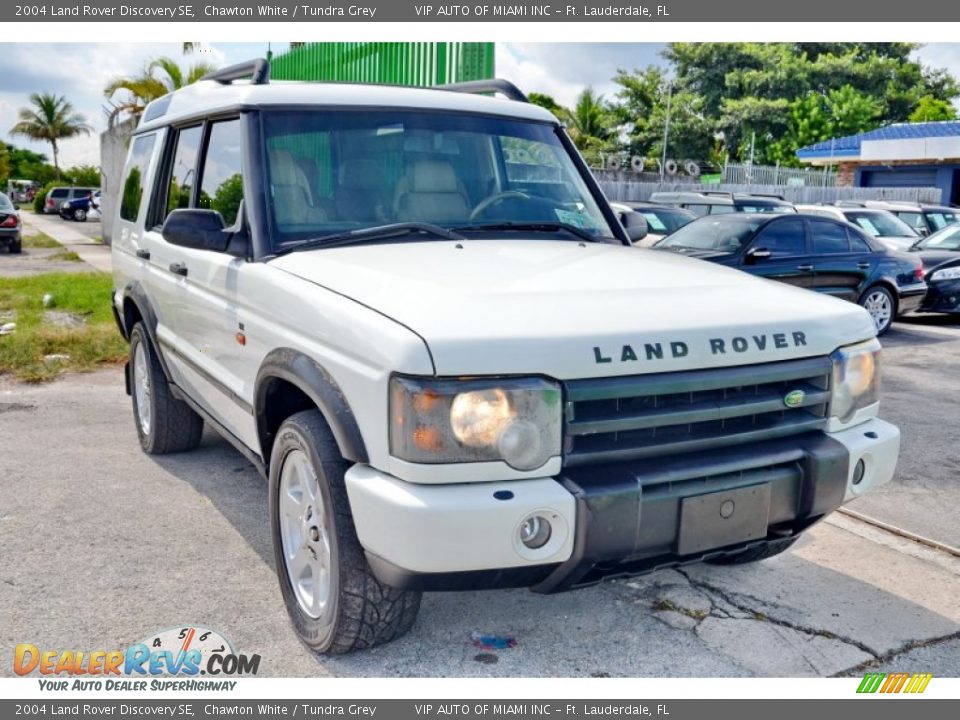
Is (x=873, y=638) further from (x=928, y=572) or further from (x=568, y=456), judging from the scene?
(x=568, y=456)

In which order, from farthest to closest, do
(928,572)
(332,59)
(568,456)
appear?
(332,59) < (928,572) < (568,456)

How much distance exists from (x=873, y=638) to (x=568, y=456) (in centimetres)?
160

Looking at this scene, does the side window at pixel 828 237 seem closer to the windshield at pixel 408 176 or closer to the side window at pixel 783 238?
the side window at pixel 783 238

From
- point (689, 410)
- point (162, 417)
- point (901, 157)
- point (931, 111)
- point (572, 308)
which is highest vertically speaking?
point (931, 111)

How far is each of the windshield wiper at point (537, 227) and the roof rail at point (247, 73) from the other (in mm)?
1212

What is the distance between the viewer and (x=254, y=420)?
12.3 ft

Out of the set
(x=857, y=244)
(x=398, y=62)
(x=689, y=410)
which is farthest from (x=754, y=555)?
(x=857, y=244)

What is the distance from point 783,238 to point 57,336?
309 inches

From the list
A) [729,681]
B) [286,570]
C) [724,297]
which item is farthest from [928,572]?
[286,570]

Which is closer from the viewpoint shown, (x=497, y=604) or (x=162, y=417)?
(x=497, y=604)

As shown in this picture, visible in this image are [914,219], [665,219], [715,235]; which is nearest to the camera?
[715,235]

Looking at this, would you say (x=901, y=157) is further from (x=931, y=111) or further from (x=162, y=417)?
(x=162, y=417)

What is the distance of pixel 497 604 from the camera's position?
150 inches

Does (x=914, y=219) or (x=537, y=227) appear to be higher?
(x=537, y=227)
